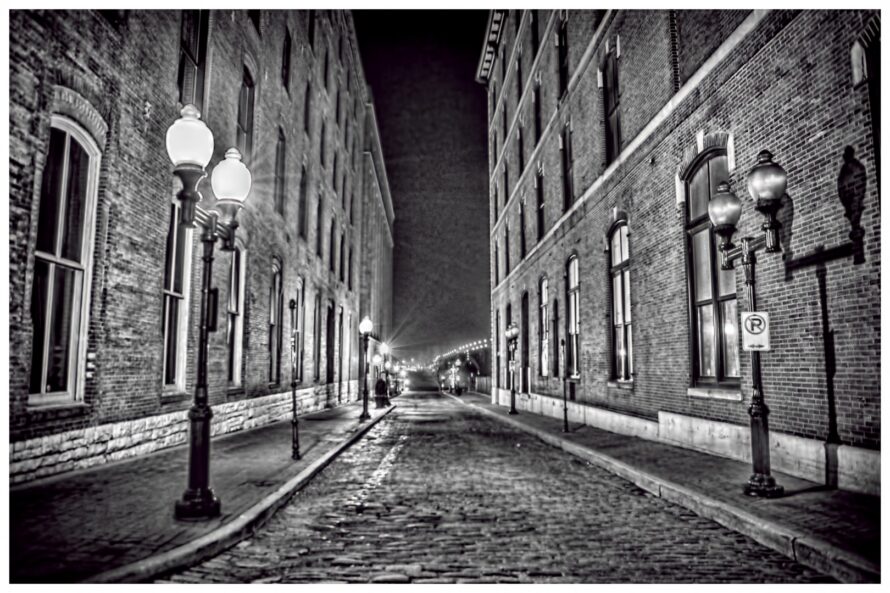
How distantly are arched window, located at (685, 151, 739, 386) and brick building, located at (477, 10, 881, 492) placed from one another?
37 millimetres

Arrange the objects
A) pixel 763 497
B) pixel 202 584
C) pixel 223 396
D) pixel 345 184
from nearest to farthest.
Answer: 1. pixel 202 584
2. pixel 763 497
3. pixel 223 396
4. pixel 345 184

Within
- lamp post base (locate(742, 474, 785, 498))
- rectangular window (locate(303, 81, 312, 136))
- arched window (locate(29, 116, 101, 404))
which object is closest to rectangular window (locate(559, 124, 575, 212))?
rectangular window (locate(303, 81, 312, 136))

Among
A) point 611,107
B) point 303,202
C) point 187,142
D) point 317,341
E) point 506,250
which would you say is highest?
point 611,107

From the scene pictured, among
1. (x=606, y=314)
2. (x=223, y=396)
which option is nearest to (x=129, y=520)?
(x=223, y=396)

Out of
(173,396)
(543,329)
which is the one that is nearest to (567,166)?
(543,329)

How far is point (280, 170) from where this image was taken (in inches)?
734

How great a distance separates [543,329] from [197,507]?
17.8m

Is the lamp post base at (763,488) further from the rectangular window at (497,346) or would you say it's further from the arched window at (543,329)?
the rectangular window at (497,346)

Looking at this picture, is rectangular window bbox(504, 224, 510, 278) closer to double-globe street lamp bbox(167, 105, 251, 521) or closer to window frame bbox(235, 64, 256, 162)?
window frame bbox(235, 64, 256, 162)

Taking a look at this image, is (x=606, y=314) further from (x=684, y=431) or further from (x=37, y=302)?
(x=37, y=302)

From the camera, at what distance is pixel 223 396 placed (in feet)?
43.9

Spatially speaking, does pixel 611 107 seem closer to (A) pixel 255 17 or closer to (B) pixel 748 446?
(B) pixel 748 446

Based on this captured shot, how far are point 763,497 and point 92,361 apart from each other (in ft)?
29.1

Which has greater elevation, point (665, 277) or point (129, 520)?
point (665, 277)
